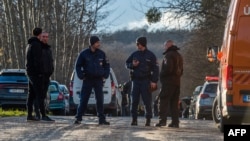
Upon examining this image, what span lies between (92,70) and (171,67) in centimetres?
169

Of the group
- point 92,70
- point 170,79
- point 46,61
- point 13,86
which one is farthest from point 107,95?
point 92,70

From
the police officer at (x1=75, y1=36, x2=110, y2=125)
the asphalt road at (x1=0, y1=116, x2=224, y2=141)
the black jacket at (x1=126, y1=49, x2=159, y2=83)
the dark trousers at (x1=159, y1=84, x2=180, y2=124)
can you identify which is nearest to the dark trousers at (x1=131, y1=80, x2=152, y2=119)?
→ the black jacket at (x1=126, y1=49, x2=159, y2=83)

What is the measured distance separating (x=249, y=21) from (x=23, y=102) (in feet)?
52.2

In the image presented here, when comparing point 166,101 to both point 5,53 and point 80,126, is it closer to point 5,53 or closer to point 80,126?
Answer: point 80,126

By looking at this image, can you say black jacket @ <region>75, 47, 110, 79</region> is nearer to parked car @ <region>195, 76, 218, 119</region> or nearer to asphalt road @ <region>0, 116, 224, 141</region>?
asphalt road @ <region>0, 116, 224, 141</region>

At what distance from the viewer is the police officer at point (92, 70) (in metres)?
16.8

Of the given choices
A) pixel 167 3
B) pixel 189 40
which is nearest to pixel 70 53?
pixel 189 40

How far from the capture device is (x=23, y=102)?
28.8m

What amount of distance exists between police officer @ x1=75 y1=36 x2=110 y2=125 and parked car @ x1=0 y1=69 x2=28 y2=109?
11.6 metres

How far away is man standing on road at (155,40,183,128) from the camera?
17.2 m

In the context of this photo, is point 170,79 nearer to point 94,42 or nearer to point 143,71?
point 143,71

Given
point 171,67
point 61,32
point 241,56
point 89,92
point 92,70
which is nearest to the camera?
point 241,56

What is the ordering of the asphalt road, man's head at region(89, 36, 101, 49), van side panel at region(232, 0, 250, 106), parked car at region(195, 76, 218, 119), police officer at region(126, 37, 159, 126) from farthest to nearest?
parked car at region(195, 76, 218, 119) < police officer at region(126, 37, 159, 126) < man's head at region(89, 36, 101, 49) < van side panel at region(232, 0, 250, 106) < the asphalt road

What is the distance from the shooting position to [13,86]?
28453 mm
